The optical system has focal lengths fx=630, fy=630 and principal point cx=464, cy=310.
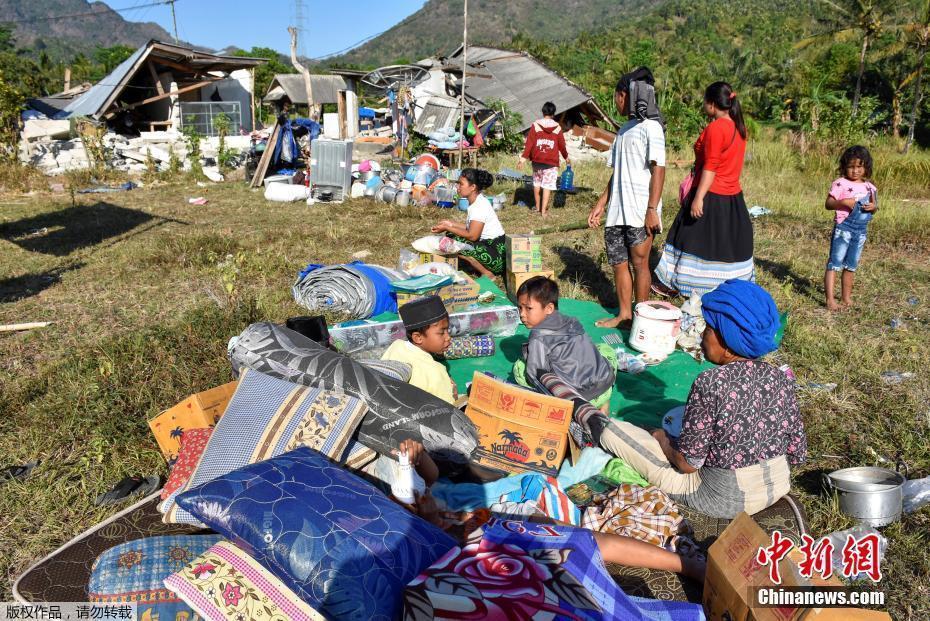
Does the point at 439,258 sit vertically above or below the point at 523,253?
below

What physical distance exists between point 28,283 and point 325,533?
235 inches

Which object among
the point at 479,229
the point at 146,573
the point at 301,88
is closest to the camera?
the point at 146,573

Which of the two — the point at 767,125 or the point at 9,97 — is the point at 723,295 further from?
the point at 767,125

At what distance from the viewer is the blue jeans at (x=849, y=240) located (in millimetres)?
5250

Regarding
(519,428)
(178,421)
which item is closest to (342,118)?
(178,421)

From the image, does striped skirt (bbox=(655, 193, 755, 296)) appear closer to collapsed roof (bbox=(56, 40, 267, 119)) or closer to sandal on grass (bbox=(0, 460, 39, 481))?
sandal on grass (bbox=(0, 460, 39, 481))

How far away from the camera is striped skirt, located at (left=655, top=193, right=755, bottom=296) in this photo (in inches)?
198

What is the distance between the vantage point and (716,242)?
16.6 ft

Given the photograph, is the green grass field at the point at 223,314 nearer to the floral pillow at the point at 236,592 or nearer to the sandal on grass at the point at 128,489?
the sandal on grass at the point at 128,489

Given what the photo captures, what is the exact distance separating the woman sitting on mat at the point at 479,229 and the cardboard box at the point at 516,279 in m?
0.45

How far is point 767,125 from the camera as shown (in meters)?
22.7

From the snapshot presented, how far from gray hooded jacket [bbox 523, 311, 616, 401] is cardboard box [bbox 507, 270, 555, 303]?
185cm

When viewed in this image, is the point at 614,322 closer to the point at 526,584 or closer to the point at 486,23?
the point at 526,584

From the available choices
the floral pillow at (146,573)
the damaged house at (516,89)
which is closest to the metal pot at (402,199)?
the damaged house at (516,89)
